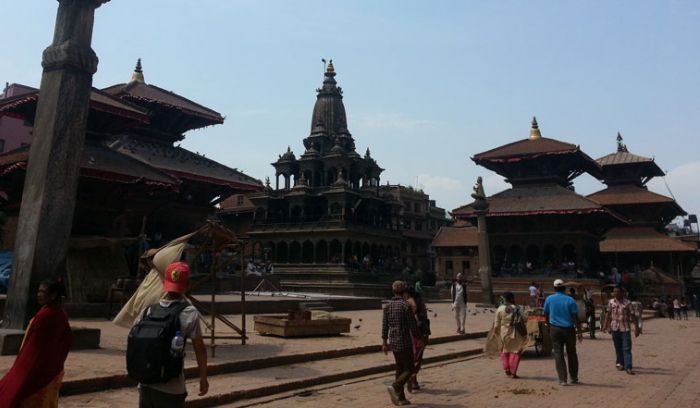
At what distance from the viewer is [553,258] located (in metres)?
39.8

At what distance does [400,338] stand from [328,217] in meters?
39.1

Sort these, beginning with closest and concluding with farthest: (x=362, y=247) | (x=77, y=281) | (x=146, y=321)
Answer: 1. (x=146, y=321)
2. (x=77, y=281)
3. (x=362, y=247)

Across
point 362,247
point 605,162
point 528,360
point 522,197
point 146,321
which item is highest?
point 605,162

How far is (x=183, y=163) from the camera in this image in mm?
26688

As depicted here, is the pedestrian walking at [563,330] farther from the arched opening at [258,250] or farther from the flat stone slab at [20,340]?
the arched opening at [258,250]

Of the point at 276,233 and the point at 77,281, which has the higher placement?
the point at 276,233

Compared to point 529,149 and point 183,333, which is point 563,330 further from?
point 529,149

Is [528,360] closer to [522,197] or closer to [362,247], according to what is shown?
[522,197]

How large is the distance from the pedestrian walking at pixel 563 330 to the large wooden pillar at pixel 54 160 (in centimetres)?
890

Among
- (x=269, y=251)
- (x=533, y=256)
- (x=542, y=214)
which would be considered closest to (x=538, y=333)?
(x=542, y=214)

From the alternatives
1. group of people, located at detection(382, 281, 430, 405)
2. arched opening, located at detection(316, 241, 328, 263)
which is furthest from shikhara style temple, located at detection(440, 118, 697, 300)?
group of people, located at detection(382, 281, 430, 405)

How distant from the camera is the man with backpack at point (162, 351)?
3.93 metres

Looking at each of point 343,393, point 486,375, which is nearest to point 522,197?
point 486,375

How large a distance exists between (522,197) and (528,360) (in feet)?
96.0
